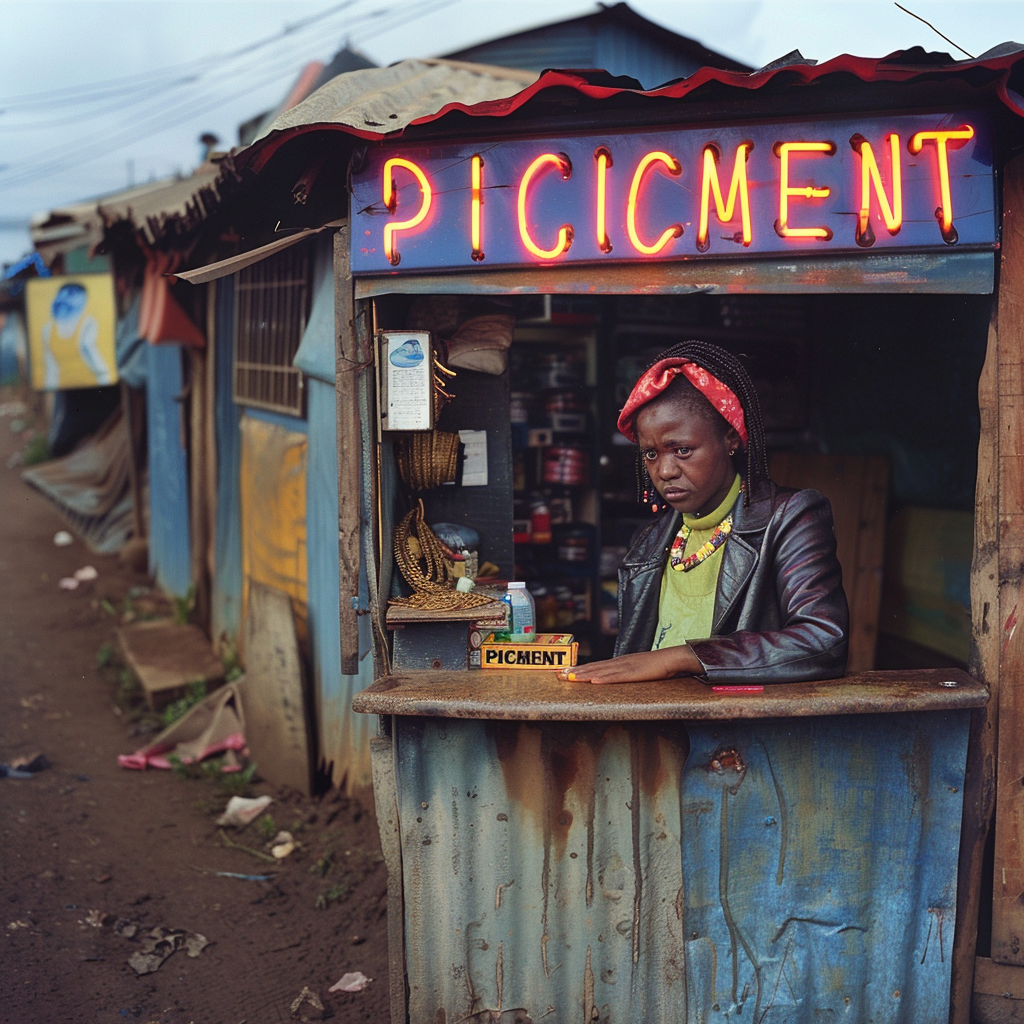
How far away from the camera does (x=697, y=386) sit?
131 inches

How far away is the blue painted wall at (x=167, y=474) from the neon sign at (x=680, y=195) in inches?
243

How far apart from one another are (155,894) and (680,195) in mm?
4112

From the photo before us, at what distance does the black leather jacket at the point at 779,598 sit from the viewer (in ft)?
10.1

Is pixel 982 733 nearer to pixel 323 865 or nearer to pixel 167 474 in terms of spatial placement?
pixel 323 865

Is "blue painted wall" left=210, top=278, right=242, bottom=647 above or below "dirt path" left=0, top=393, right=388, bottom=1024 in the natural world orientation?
above

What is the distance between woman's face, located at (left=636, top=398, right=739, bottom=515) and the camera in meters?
3.35

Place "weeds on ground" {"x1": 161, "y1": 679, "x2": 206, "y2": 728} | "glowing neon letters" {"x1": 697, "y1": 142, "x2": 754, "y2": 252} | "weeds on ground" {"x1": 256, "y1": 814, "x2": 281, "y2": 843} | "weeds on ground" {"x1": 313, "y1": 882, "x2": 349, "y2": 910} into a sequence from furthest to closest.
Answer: "weeds on ground" {"x1": 161, "y1": 679, "x2": 206, "y2": 728} → "weeds on ground" {"x1": 256, "y1": 814, "x2": 281, "y2": 843} → "weeds on ground" {"x1": 313, "y1": 882, "x2": 349, "y2": 910} → "glowing neon letters" {"x1": 697, "y1": 142, "x2": 754, "y2": 252}

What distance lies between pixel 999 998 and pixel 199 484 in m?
7.06

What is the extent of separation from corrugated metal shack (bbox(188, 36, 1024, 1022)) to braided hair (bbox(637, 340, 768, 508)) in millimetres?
274

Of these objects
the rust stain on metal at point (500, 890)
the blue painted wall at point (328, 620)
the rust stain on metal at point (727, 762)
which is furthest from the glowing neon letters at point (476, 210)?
the blue painted wall at point (328, 620)

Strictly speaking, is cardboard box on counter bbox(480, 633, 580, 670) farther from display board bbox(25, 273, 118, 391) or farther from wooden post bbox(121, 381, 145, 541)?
display board bbox(25, 273, 118, 391)

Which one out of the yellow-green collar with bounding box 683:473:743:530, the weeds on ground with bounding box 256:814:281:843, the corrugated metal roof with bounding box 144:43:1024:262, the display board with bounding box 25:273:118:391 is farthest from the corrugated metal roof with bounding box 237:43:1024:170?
the display board with bounding box 25:273:118:391

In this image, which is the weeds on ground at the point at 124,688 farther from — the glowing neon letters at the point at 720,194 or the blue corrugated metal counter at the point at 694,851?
the glowing neon letters at the point at 720,194

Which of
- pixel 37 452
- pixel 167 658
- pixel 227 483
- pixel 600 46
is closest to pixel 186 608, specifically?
pixel 167 658
